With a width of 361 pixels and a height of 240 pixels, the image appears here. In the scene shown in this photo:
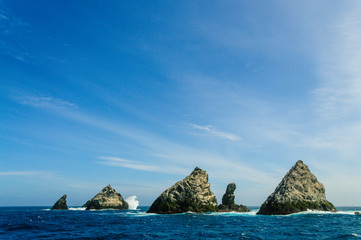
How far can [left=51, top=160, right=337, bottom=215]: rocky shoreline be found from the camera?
8956 centimetres

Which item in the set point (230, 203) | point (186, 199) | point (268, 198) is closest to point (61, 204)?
point (186, 199)

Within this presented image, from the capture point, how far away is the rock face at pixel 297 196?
88438mm

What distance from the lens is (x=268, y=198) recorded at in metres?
95.8

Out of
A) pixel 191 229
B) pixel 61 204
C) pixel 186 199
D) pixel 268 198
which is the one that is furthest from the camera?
pixel 61 204

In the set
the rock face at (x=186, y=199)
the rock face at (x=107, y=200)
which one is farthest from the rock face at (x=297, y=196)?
the rock face at (x=107, y=200)

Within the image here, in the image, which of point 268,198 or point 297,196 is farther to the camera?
point 268,198

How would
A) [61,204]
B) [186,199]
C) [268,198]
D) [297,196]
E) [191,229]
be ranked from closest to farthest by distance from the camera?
[191,229], [297,196], [268,198], [186,199], [61,204]

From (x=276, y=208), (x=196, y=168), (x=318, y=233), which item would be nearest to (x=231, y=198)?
(x=196, y=168)

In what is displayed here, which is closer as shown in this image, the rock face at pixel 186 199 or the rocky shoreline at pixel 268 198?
the rocky shoreline at pixel 268 198

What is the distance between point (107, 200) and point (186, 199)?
79486mm

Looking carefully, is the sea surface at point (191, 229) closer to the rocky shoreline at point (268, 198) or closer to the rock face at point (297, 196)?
the rock face at point (297, 196)

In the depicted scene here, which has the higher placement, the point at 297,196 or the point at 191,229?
the point at 297,196

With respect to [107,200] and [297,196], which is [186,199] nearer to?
[297,196]

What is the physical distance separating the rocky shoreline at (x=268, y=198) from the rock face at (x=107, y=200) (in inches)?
2596
